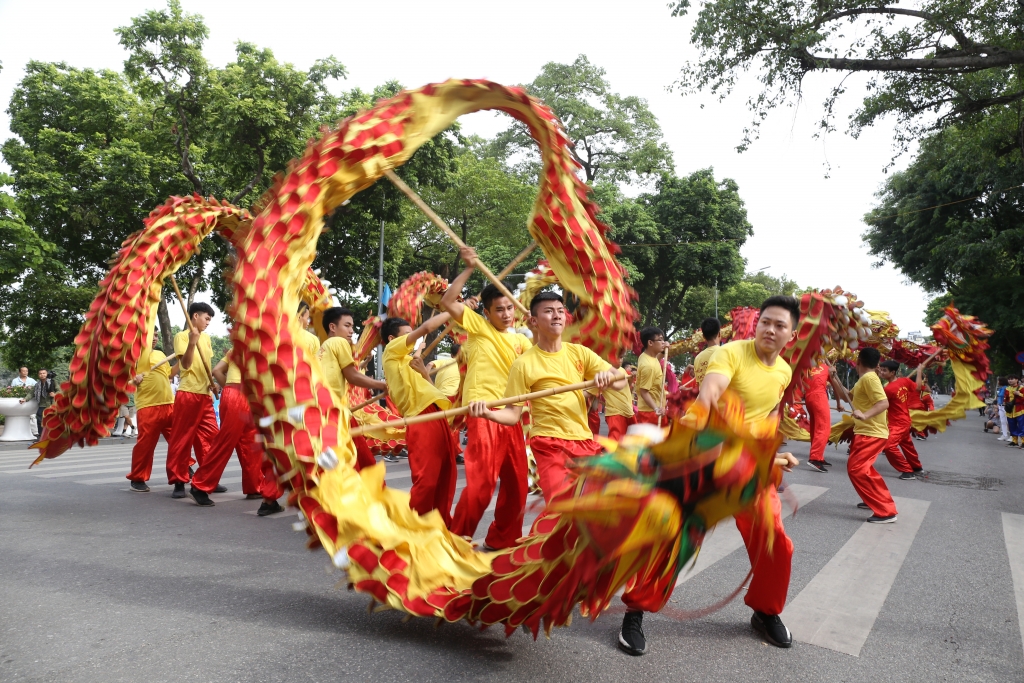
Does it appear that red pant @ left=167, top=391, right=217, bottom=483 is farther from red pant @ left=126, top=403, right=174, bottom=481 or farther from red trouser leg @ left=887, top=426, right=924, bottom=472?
red trouser leg @ left=887, top=426, right=924, bottom=472

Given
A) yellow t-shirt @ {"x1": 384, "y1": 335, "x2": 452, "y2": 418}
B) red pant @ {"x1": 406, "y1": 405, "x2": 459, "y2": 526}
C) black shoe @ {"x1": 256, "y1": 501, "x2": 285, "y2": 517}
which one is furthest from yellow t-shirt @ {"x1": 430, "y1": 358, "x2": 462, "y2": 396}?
red pant @ {"x1": 406, "y1": 405, "x2": 459, "y2": 526}

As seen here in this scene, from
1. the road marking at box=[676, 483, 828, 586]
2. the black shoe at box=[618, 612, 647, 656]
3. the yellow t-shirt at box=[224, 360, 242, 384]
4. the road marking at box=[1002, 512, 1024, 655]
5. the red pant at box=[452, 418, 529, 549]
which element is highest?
the yellow t-shirt at box=[224, 360, 242, 384]

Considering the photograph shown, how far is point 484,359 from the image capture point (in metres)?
4.60

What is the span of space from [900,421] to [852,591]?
4986mm

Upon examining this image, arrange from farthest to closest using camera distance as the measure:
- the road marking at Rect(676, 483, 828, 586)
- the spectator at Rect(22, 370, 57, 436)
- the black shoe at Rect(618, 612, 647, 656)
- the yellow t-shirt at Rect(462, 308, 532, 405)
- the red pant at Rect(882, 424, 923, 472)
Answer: the spectator at Rect(22, 370, 57, 436), the red pant at Rect(882, 424, 923, 472), the yellow t-shirt at Rect(462, 308, 532, 405), the road marking at Rect(676, 483, 828, 586), the black shoe at Rect(618, 612, 647, 656)

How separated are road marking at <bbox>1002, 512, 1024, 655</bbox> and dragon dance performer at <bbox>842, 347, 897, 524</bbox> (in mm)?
843

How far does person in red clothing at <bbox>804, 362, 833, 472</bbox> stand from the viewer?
9227 millimetres

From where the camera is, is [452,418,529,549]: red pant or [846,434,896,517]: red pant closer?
[452,418,529,549]: red pant

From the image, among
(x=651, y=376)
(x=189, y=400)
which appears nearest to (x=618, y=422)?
(x=651, y=376)

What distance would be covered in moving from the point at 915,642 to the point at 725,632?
0.85 meters

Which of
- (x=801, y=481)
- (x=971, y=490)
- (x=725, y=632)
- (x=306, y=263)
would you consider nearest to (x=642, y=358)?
(x=801, y=481)

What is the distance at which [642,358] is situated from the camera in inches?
319

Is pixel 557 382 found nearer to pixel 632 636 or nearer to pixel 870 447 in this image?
pixel 632 636

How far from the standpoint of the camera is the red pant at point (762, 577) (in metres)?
3.09
